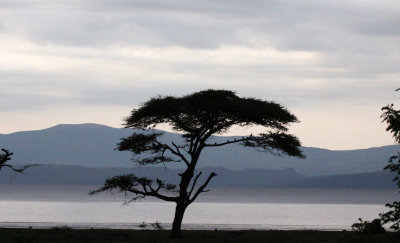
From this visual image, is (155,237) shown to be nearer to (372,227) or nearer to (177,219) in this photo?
(177,219)

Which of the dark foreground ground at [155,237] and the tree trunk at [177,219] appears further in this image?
the tree trunk at [177,219]

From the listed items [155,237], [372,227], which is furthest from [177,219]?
[372,227]

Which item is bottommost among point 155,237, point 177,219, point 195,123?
point 155,237

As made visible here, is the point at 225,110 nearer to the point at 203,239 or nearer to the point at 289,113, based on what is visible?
the point at 289,113

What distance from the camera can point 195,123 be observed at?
179ft

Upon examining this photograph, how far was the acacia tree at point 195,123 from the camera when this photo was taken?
53531 millimetres

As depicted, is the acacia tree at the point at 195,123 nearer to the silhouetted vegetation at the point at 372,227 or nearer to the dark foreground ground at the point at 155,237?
the dark foreground ground at the point at 155,237

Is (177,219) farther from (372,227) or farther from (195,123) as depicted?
(372,227)

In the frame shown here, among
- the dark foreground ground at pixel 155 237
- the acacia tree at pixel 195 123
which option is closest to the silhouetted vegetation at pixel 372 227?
the dark foreground ground at pixel 155 237

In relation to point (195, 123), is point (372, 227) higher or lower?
lower

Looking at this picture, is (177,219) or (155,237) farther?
(155,237)

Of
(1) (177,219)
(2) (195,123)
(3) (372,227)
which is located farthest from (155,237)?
(3) (372,227)

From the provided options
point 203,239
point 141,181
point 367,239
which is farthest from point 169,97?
point 367,239

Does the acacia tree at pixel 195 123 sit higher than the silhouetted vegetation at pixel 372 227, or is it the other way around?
the acacia tree at pixel 195 123
